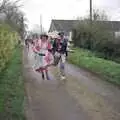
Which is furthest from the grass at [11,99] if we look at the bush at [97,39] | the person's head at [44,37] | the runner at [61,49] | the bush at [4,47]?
the bush at [97,39]

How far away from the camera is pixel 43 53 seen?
13.8 metres

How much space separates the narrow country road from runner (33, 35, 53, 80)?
815 millimetres

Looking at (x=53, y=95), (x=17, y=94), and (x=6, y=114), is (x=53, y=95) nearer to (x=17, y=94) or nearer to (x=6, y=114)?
(x=17, y=94)

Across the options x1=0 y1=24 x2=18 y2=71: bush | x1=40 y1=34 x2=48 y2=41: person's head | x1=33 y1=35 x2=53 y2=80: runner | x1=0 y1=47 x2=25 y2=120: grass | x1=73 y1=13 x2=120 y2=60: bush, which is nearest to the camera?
x1=0 y1=47 x2=25 y2=120: grass

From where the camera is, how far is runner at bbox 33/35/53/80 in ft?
44.6

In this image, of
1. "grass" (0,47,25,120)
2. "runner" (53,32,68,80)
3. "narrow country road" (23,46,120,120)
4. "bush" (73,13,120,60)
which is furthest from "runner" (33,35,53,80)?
"bush" (73,13,120,60)

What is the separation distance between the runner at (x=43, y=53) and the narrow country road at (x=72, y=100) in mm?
815

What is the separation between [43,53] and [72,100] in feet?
15.1

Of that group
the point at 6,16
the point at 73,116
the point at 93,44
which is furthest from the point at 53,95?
the point at 6,16

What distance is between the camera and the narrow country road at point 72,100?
26.0 feet

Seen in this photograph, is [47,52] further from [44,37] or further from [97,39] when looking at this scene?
[97,39]

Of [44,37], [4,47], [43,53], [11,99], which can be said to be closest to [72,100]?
[11,99]

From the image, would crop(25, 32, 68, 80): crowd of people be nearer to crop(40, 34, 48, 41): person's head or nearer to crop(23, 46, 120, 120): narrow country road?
crop(40, 34, 48, 41): person's head

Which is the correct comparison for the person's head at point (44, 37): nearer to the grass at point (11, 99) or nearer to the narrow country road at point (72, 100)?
the narrow country road at point (72, 100)
